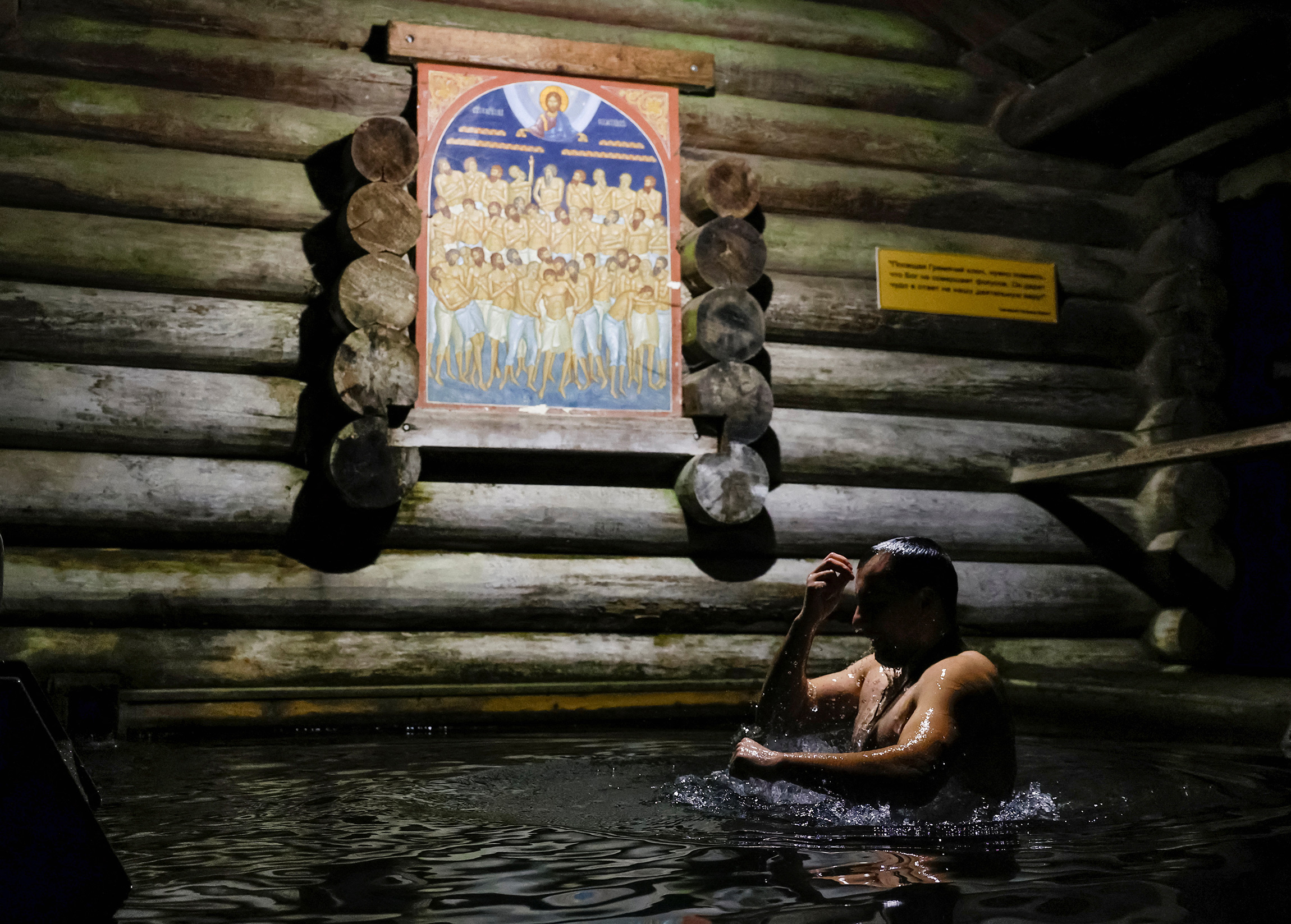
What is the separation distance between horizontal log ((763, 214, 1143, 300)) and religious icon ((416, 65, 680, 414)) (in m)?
0.81

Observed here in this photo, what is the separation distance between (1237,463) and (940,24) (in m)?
3.55

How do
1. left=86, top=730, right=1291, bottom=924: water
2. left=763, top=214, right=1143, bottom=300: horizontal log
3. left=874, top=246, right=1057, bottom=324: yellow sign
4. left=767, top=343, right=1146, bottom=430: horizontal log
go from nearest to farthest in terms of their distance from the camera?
1. left=86, top=730, right=1291, bottom=924: water
2. left=767, top=343, right=1146, bottom=430: horizontal log
3. left=763, top=214, right=1143, bottom=300: horizontal log
4. left=874, top=246, right=1057, bottom=324: yellow sign

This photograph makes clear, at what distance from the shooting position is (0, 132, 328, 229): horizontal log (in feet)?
20.8

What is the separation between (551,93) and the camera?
23.4 ft

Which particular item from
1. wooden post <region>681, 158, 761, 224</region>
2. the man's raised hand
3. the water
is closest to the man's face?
the man's raised hand

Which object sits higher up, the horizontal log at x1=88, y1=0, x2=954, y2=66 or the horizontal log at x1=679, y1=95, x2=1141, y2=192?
the horizontal log at x1=88, y1=0, x2=954, y2=66

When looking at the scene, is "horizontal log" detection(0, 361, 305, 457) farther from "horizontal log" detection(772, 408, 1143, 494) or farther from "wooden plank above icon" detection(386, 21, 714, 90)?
"horizontal log" detection(772, 408, 1143, 494)

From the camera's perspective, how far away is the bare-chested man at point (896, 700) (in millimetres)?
3236

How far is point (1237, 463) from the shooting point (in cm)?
786

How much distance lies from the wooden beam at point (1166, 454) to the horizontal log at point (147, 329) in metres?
4.55

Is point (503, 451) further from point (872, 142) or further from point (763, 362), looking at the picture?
point (872, 142)

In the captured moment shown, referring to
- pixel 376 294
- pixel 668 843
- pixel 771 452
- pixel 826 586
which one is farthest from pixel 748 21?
pixel 668 843

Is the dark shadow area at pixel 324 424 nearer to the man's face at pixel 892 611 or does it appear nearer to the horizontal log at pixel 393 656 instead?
the horizontal log at pixel 393 656

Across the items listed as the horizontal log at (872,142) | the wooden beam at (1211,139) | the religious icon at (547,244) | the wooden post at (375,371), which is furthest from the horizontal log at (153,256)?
the wooden beam at (1211,139)
